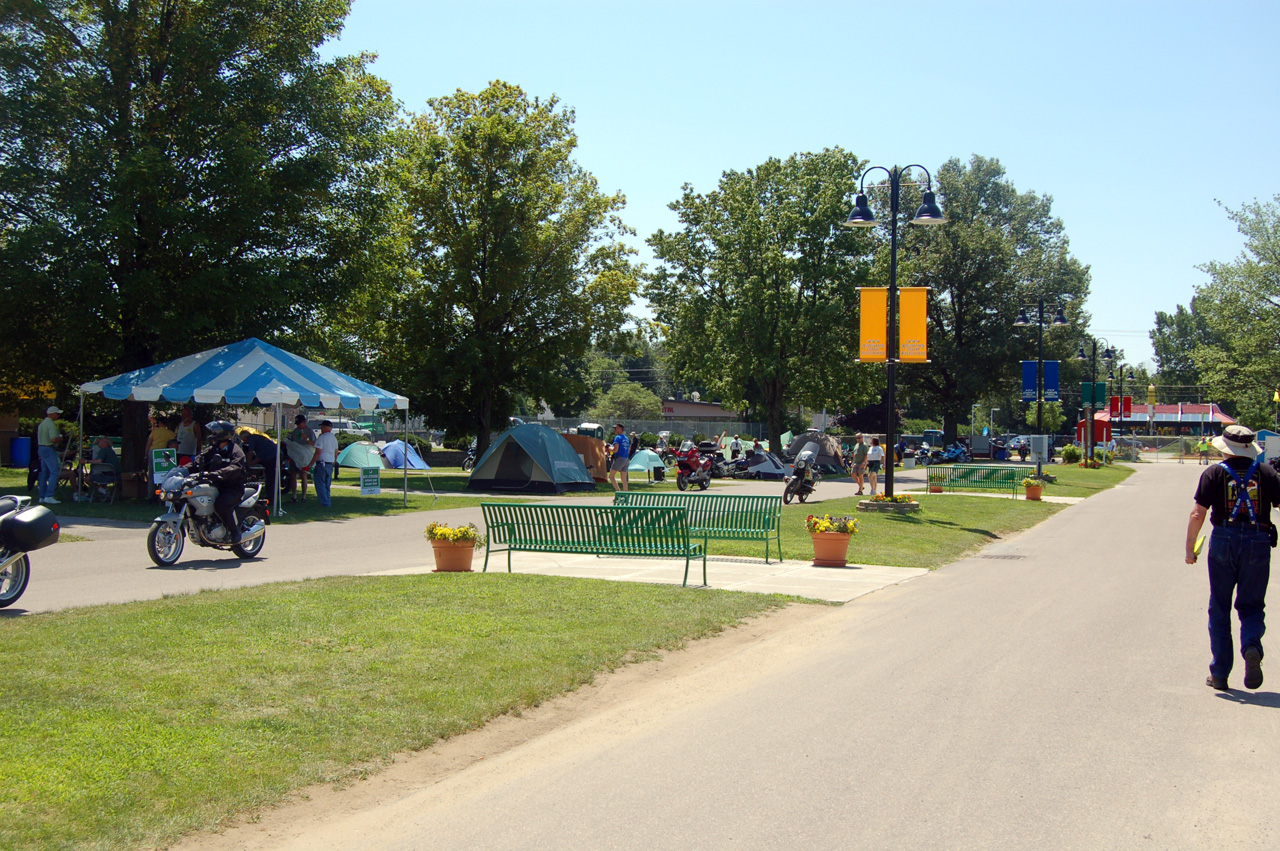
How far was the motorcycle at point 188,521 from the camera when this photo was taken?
12.3 metres

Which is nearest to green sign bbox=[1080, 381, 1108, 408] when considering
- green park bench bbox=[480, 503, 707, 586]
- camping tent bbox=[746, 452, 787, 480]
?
camping tent bbox=[746, 452, 787, 480]

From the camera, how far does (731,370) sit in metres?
47.4

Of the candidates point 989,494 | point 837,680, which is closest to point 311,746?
point 837,680

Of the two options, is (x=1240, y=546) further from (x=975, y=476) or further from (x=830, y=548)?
(x=975, y=476)

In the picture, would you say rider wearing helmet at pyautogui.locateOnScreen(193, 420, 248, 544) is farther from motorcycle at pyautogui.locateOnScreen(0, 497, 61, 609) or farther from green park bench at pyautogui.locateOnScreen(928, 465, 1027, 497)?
green park bench at pyautogui.locateOnScreen(928, 465, 1027, 497)

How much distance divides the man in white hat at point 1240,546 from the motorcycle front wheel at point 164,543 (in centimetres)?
1136

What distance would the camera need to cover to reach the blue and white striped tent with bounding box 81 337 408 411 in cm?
1908

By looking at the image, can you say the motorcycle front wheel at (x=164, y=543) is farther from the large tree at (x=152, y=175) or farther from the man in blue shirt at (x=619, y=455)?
the man in blue shirt at (x=619, y=455)

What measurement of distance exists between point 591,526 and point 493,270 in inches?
888

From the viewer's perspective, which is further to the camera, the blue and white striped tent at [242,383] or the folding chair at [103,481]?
the folding chair at [103,481]

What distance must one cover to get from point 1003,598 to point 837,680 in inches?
199

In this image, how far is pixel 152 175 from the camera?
2031 cm

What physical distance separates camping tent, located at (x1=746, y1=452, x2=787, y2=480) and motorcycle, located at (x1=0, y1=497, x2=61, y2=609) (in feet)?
102

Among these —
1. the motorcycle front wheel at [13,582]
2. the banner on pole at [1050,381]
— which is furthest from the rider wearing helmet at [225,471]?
the banner on pole at [1050,381]
